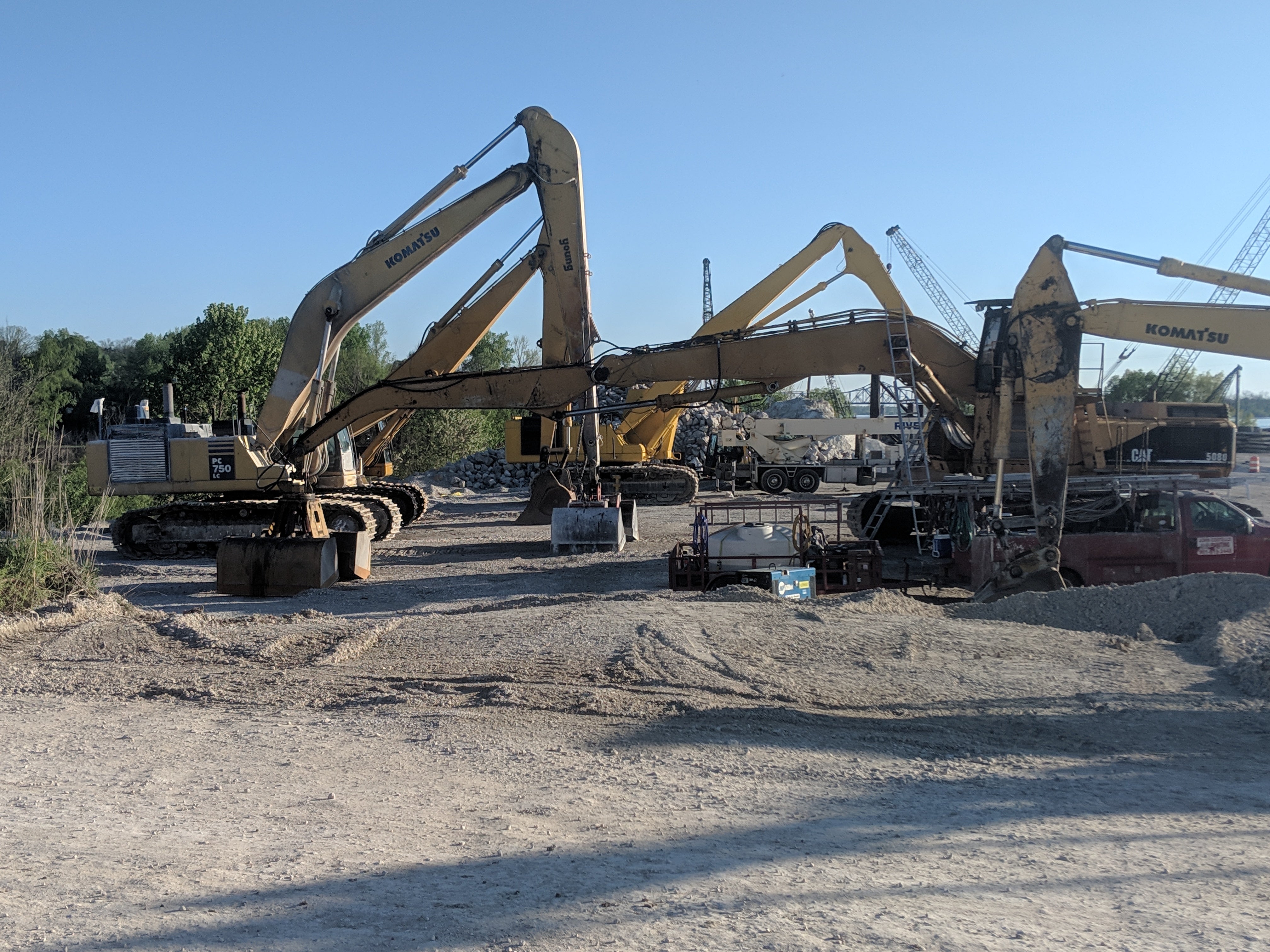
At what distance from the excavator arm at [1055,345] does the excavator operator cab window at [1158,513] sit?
78.6 inches

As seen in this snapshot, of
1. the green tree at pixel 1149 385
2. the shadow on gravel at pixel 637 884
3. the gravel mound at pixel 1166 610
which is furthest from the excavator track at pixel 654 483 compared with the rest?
the green tree at pixel 1149 385

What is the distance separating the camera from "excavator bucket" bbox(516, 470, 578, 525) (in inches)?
855

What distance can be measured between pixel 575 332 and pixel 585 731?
36.8ft

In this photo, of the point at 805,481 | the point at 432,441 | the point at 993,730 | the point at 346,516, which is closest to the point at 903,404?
the point at 993,730

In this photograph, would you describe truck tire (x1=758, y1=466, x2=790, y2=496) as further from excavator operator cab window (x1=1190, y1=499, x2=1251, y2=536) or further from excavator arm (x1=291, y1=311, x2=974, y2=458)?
excavator operator cab window (x1=1190, y1=499, x2=1251, y2=536)

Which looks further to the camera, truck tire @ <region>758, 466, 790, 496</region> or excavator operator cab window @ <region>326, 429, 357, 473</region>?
truck tire @ <region>758, 466, 790, 496</region>

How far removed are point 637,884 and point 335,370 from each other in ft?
48.6

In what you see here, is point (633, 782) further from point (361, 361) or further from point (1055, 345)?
point (361, 361)

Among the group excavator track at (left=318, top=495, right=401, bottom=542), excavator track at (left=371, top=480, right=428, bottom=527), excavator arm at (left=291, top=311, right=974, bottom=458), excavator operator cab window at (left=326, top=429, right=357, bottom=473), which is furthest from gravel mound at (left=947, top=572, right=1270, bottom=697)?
excavator track at (left=371, top=480, right=428, bottom=527)

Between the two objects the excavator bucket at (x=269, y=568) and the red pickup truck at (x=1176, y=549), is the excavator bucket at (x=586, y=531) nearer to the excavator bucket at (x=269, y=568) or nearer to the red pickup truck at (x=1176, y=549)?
the excavator bucket at (x=269, y=568)

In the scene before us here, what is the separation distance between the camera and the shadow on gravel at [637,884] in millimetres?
3916

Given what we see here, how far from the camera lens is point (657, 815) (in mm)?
5332

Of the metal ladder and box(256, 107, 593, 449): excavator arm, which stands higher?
box(256, 107, 593, 449): excavator arm

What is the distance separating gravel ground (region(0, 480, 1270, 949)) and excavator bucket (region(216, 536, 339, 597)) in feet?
8.45
